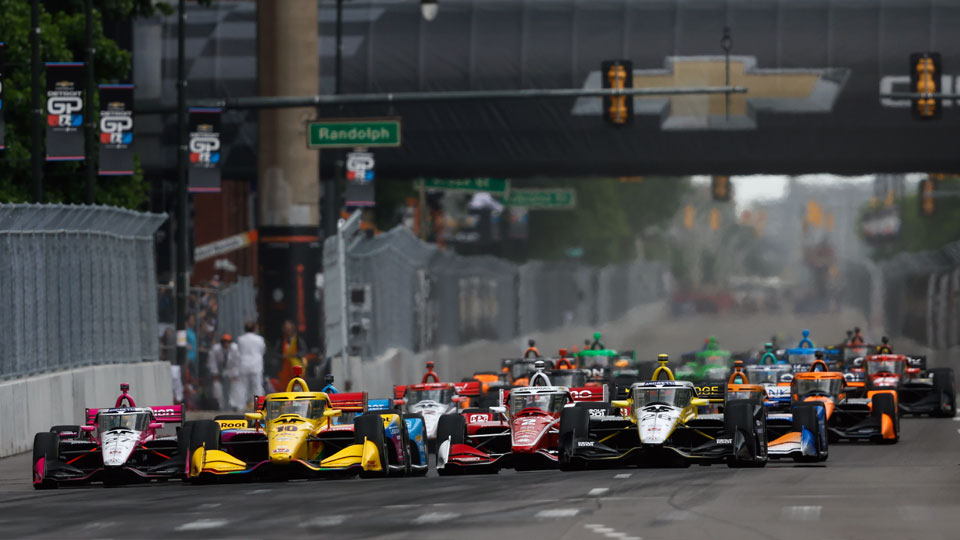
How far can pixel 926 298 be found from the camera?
62.4 meters

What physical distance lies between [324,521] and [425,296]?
108 ft

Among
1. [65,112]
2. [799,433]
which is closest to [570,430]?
[799,433]

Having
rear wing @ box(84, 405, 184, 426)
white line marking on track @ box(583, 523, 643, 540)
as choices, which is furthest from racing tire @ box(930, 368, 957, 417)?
white line marking on track @ box(583, 523, 643, 540)

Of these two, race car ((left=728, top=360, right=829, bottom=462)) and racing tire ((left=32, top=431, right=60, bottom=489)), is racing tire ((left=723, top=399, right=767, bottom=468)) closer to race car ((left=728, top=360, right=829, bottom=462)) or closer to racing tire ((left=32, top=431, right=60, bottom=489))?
race car ((left=728, top=360, right=829, bottom=462))

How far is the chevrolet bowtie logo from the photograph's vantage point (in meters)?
49.4

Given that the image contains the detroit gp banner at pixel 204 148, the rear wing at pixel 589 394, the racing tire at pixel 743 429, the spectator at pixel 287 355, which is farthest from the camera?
the spectator at pixel 287 355

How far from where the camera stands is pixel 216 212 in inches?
2719

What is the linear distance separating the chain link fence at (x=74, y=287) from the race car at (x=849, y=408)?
11.0 meters

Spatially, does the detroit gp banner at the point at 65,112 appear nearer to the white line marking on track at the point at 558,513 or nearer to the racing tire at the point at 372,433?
the racing tire at the point at 372,433

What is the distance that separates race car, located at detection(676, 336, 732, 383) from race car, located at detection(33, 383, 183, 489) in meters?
15.4

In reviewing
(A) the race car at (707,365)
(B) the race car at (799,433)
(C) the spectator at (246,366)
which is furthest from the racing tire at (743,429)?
(C) the spectator at (246,366)

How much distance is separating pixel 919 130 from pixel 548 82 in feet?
29.5

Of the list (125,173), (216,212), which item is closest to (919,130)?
(125,173)

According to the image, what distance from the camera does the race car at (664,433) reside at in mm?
23766
